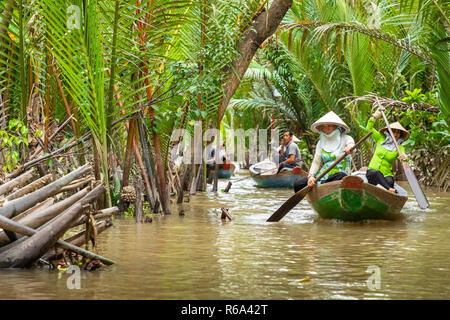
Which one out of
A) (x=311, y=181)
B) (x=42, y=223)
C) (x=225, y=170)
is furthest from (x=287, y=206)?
(x=225, y=170)

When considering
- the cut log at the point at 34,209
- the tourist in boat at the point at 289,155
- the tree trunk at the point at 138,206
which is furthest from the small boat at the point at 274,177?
the cut log at the point at 34,209

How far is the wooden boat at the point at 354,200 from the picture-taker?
966cm

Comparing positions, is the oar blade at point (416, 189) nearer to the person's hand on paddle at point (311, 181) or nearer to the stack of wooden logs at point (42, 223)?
the person's hand on paddle at point (311, 181)

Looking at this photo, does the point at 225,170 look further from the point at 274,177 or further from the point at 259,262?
the point at 259,262

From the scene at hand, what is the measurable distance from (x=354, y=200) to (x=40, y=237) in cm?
546

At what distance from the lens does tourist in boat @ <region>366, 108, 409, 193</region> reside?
1055 cm

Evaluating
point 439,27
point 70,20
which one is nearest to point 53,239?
point 70,20

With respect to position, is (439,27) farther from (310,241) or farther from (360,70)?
(310,241)

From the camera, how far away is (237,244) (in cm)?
778

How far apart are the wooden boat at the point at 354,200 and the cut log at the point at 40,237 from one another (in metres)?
4.88

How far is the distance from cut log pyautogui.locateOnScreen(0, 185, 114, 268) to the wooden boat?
488 cm

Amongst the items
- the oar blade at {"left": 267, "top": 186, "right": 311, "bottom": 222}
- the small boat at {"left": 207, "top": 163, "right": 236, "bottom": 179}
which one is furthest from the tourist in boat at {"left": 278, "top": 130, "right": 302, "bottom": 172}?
the oar blade at {"left": 267, "top": 186, "right": 311, "bottom": 222}
